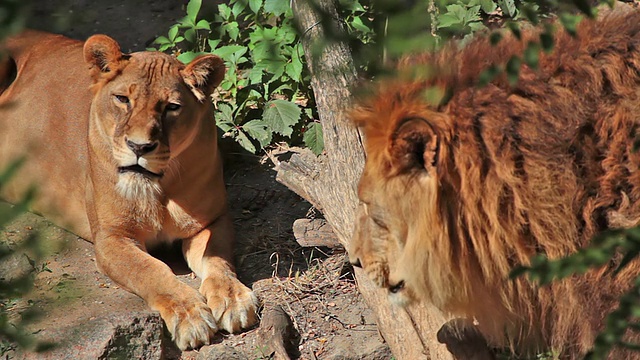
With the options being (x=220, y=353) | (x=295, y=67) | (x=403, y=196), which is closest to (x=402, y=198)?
(x=403, y=196)

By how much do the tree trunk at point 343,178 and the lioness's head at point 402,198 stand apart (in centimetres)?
76

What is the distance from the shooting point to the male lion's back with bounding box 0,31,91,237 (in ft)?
18.3

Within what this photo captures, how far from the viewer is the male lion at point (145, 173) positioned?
4.57m

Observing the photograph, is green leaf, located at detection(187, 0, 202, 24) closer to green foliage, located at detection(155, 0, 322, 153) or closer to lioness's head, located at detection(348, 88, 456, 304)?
green foliage, located at detection(155, 0, 322, 153)

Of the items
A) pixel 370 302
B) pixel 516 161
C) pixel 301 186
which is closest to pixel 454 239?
pixel 516 161

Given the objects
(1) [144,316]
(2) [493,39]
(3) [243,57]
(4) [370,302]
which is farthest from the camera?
(3) [243,57]

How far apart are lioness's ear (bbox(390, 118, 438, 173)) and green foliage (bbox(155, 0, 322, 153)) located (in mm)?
2688

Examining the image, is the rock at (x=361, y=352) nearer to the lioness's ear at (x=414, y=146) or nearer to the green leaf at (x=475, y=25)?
the lioness's ear at (x=414, y=146)

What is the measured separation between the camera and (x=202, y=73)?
4.98 m

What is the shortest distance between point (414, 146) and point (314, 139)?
9.06ft

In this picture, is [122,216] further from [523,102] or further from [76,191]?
[523,102]

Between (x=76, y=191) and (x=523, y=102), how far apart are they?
359 centimetres

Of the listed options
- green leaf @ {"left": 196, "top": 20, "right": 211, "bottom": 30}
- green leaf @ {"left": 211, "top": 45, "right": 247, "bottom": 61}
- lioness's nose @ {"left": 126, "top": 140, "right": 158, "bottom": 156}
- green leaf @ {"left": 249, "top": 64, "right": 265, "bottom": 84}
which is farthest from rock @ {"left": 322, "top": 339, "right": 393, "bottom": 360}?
green leaf @ {"left": 196, "top": 20, "right": 211, "bottom": 30}

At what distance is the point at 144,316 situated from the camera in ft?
14.5
